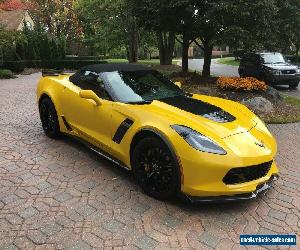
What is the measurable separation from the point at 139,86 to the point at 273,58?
47.4 feet

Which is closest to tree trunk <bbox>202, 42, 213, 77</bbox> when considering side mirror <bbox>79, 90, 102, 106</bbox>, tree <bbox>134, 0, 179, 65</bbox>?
tree <bbox>134, 0, 179, 65</bbox>

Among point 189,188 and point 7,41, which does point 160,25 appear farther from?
point 7,41

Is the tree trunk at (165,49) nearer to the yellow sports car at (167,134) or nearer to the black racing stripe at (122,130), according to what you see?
the yellow sports car at (167,134)

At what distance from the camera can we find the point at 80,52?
187ft

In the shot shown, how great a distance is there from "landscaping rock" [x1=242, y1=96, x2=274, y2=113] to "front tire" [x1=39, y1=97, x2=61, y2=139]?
560 cm

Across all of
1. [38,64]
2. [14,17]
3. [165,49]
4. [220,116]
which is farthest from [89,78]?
[14,17]

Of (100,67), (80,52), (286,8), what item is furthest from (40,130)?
(80,52)

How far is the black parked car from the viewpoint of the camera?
17172mm

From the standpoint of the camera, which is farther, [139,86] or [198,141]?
[139,86]

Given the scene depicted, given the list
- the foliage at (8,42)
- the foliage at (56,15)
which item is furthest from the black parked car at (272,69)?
the foliage at (56,15)

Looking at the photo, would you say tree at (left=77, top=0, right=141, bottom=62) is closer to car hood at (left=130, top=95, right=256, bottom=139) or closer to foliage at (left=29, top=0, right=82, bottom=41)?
foliage at (left=29, top=0, right=82, bottom=41)

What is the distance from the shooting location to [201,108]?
5.05 m

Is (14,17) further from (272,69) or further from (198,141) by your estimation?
(198,141)

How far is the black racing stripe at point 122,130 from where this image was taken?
4.77 m
